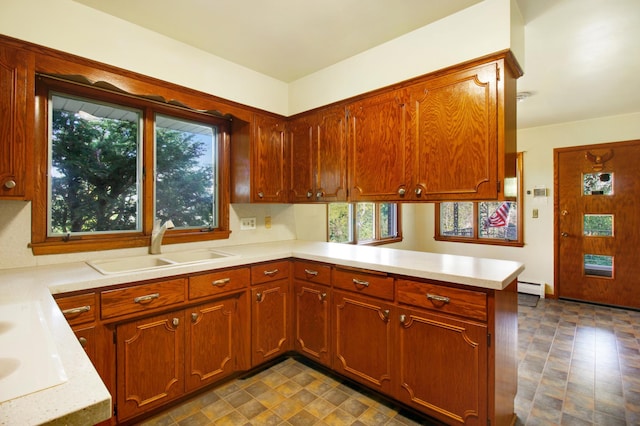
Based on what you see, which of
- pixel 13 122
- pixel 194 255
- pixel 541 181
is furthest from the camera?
pixel 541 181

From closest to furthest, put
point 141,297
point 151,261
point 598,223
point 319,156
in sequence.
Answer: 1. point 141,297
2. point 151,261
3. point 319,156
4. point 598,223

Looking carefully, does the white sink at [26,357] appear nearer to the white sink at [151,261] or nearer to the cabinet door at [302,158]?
the white sink at [151,261]

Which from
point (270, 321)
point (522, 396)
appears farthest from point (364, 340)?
point (522, 396)

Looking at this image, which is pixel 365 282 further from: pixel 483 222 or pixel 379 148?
pixel 483 222

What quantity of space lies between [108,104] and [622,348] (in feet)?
15.1

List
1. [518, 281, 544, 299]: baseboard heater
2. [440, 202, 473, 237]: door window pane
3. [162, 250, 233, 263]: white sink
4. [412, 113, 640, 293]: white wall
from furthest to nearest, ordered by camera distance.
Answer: [440, 202, 473, 237]: door window pane
[518, 281, 544, 299]: baseboard heater
[412, 113, 640, 293]: white wall
[162, 250, 233, 263]: white sink

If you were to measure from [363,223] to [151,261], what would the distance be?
283 centimetres

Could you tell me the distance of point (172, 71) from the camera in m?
2.21

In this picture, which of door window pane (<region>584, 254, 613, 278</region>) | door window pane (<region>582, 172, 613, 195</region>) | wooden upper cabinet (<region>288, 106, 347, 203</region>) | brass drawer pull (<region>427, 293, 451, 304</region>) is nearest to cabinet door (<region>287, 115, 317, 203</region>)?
wooden upper cabinet (<region>288, 106, 347, 203</region>)

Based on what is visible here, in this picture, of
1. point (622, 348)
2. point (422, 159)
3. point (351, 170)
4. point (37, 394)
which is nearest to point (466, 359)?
point (422, 159)

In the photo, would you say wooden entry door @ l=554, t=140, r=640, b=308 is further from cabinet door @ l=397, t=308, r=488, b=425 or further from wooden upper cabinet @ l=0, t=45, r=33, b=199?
wooden upper cabinet @ l=0, t=45, r=33, b=199

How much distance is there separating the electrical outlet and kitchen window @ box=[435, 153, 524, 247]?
9.30 feet

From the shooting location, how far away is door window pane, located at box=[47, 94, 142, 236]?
1.95 metres

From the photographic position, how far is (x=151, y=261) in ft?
7.09
